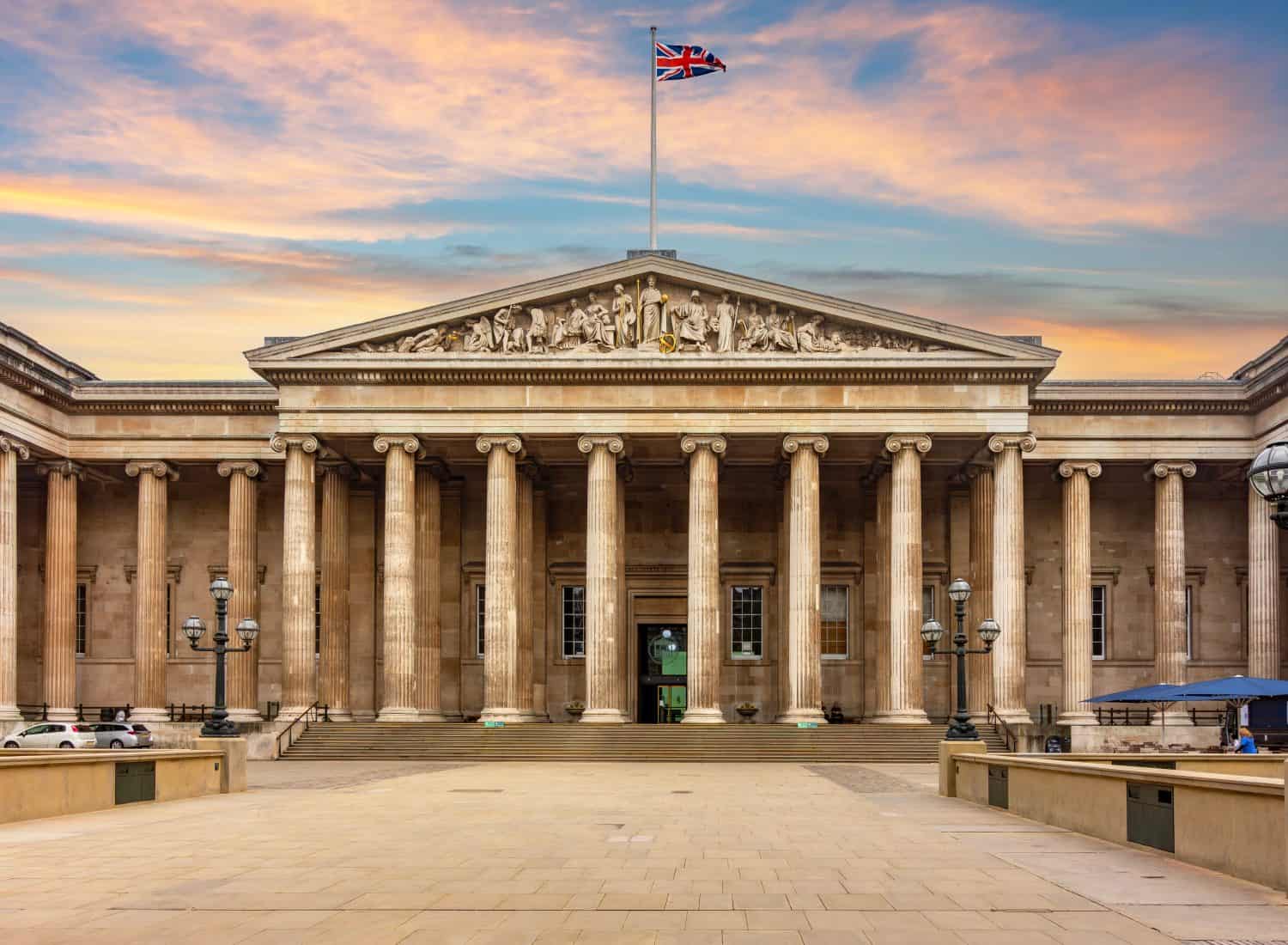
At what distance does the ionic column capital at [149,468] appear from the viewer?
57.3 metres

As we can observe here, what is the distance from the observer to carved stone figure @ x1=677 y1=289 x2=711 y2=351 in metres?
51.8

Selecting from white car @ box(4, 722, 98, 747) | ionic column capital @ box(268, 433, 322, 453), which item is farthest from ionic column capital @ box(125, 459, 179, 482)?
white car @ box(4, 722, 98, 747)

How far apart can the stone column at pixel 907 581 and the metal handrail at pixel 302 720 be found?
19315mm

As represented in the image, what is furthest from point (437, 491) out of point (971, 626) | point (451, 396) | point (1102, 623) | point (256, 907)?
point (256, 907)

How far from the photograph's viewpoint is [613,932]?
13.9 m

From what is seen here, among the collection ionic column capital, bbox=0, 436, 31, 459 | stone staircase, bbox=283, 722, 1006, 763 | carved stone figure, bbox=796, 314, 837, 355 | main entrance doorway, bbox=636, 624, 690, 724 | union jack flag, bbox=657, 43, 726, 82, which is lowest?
stone staircase, bbox=283, 722, 1006, 763

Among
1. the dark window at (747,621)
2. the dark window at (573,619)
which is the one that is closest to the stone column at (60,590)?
the dark window at (573,619)

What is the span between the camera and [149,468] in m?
57.3

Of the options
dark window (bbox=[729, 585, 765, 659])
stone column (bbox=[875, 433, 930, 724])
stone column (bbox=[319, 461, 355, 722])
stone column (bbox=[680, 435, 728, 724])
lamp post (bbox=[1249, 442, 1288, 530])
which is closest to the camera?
lamp post (bbox=[1249, 442, 1288, 530])

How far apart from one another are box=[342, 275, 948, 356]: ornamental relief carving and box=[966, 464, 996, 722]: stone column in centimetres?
624

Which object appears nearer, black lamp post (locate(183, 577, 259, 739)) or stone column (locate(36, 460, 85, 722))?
black lamp post (locate(183, 577, 259, 739))

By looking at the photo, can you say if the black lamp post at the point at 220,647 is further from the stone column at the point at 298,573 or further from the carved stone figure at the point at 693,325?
the carved stone figure at the point at 693,325

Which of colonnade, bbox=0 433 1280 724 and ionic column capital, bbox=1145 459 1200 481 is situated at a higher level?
ionic column capital, bbox=1145 459 1200 481

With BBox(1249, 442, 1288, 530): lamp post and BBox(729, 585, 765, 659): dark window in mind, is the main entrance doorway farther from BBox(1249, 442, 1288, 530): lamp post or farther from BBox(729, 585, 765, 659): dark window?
BBox(1249, 442, 1288, 530): lamp post
